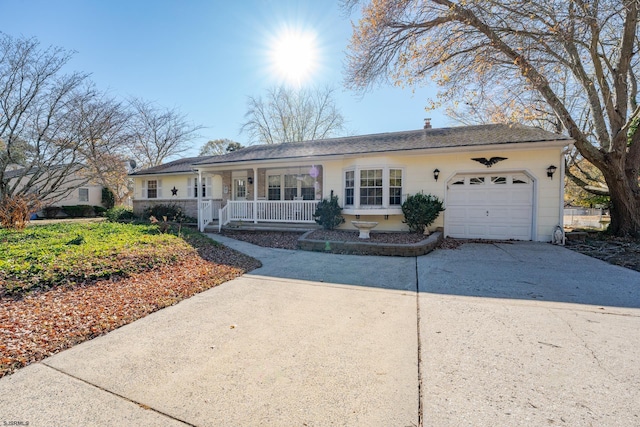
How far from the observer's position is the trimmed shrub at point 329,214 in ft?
36.3

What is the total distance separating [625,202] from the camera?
1002cm

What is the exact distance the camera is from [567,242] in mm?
9430

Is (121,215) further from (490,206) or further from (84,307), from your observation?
(490,206)

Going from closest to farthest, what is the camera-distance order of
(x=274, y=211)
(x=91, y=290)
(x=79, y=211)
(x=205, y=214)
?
(x=91, y=290) → (x=274, y=211) → (x=205, y=214) → (x=79, y=211)

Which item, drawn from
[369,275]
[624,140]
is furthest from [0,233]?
[624,140]

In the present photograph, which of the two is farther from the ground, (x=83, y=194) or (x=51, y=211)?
(x=83, y=194)

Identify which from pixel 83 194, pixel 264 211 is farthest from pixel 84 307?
pixel 83 194

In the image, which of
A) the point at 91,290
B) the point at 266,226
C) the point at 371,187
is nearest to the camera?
the point at 91,290

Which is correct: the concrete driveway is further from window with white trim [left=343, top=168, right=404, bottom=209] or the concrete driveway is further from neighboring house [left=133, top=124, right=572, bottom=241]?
window with white trim [left=343, top=168, right=404, bottom=209]

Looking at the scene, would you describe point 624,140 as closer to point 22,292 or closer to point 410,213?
point 410,213

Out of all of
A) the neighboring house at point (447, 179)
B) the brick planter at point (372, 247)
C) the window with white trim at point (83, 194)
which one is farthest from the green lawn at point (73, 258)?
the window with white trim at point (83, 194)

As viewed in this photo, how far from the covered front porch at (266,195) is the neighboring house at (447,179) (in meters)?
0.05

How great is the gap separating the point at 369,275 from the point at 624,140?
1086 centimetres

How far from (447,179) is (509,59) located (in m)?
4.53
